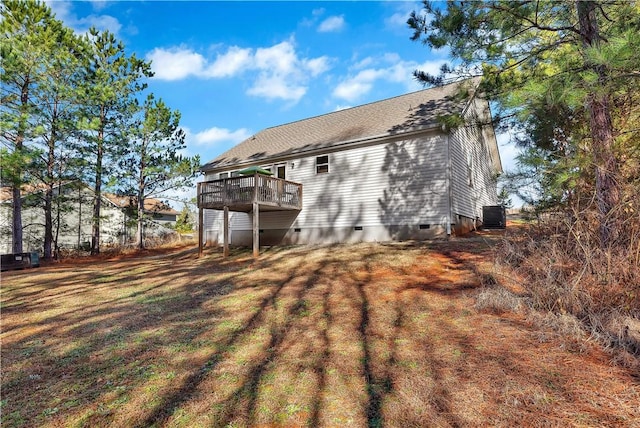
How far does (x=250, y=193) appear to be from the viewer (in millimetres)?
13133

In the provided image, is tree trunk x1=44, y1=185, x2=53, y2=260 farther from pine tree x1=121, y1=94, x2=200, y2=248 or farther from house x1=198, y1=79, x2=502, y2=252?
house x1=198, y1=79, x2=502, y2=252

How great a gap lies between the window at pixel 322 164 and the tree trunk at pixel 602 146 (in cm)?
986

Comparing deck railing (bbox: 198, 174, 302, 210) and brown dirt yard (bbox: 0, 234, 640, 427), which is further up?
deck railing (bbox: 198, 174, 302, 210)

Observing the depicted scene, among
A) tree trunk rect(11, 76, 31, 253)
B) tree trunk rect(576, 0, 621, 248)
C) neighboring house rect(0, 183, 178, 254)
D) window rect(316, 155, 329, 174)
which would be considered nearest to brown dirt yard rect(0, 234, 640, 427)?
tree trunk rect(576, 0, 621, 248)

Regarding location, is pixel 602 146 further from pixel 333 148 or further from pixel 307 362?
pixel 333 148

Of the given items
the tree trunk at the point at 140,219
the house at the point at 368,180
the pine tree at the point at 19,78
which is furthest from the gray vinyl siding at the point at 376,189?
the pine tree at the point at 19,78

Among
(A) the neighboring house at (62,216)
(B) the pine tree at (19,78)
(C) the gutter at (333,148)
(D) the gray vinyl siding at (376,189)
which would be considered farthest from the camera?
(A) the neighboring house at (62,216)

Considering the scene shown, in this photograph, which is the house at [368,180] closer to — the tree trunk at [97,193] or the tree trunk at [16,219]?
the tree trunk at [97,193]

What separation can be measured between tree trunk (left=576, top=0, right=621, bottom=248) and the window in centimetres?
986

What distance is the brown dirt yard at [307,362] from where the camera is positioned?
293cm

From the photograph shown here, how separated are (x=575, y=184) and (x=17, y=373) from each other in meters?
8.90

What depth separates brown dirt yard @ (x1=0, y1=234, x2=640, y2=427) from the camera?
2932 millimetres

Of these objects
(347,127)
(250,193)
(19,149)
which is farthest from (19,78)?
(347,127)

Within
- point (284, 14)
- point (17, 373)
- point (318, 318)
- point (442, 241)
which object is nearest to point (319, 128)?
point (284, 14)
